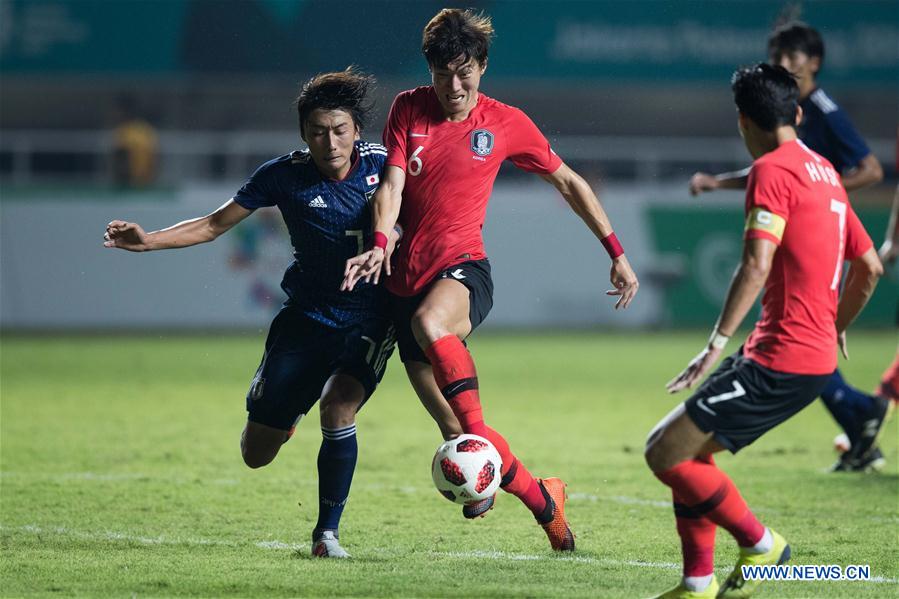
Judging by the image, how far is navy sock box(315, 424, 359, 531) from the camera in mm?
5625

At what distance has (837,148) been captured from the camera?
784 centimetres

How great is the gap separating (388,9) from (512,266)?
35.1ft

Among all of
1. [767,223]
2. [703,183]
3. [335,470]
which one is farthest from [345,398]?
[703,183]

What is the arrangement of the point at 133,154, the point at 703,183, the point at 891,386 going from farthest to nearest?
the point at 133,154, the point at 891,386, the point at 703,183

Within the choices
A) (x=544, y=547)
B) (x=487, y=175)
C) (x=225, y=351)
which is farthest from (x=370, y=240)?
(x=225, y=351)

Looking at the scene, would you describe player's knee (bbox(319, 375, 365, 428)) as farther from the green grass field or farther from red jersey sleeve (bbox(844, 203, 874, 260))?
red jersey sleeve (bbox(844, 203, 874, 260))

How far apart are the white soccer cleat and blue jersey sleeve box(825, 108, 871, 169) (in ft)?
13.8

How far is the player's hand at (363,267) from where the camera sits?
16.8 feet

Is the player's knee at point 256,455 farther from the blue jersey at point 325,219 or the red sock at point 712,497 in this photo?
the red sock at point 712,497

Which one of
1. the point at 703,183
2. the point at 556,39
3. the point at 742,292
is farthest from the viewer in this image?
the point at 556,39

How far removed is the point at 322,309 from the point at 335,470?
74cm

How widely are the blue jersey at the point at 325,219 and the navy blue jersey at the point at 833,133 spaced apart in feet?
10.7

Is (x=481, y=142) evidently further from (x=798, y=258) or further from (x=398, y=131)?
(x=798, y=258)

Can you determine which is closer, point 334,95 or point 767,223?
point 767,223
